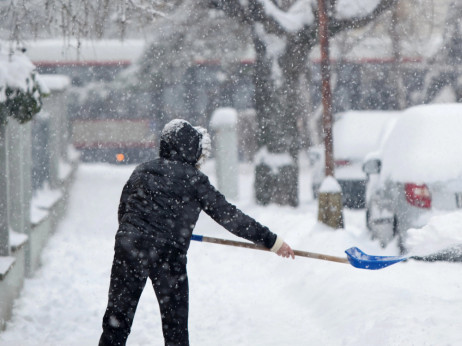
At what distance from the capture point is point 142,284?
4438 mm

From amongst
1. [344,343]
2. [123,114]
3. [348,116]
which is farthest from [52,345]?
[123,114]

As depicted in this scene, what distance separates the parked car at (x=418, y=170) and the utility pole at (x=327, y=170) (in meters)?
1.39

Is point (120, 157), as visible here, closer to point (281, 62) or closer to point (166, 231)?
point (281, 62)

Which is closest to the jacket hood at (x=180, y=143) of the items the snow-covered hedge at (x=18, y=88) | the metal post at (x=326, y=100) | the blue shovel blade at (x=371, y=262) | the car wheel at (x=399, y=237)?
the blue shovel blade at (x=371, y=262)

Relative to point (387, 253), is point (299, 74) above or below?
above

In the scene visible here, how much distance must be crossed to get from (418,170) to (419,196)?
247 mm

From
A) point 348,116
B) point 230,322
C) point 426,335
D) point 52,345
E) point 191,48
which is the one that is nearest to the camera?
point 426,335

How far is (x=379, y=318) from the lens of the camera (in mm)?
5473

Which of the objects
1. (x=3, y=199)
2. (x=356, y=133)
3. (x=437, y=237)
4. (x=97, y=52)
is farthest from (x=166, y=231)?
(x=97, y=52)

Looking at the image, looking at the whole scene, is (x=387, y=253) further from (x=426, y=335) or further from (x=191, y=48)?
(x=191, y=48)

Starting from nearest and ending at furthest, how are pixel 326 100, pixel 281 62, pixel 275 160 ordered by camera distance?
pixel 326 100
pixel 281 62
pixel 275 160

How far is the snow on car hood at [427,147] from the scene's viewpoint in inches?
278

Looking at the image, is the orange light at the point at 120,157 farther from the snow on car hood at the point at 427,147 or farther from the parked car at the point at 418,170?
the snow on car hood at the point at 427,147

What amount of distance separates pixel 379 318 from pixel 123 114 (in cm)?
1750
